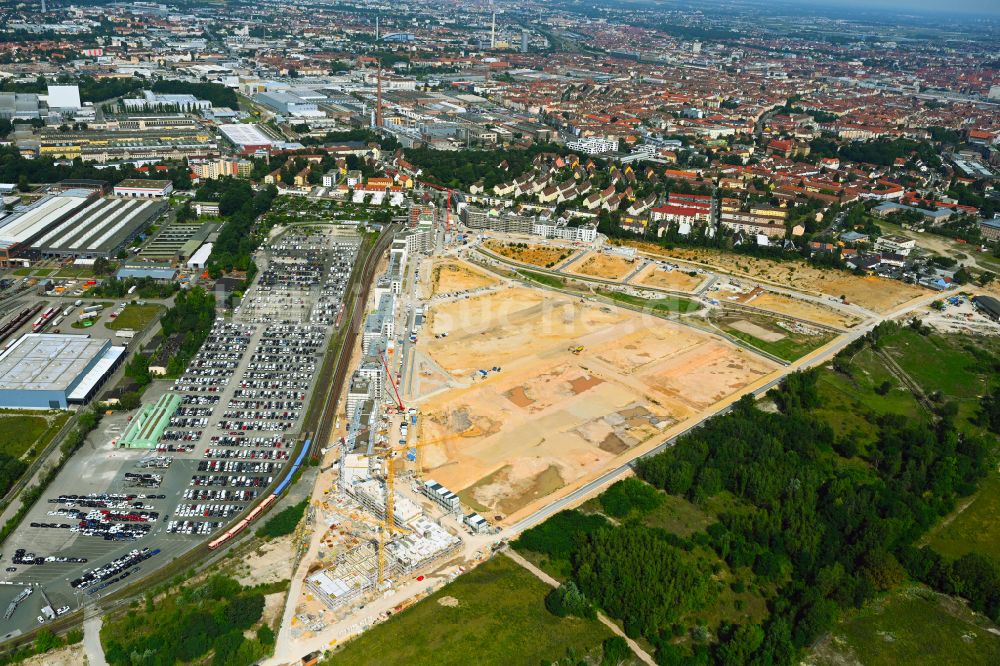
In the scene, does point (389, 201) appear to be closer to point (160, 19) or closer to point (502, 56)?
point (502, 56)

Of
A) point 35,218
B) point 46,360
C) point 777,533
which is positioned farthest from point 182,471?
point 35,218

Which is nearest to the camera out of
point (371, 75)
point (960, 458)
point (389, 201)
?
point (960, 458)

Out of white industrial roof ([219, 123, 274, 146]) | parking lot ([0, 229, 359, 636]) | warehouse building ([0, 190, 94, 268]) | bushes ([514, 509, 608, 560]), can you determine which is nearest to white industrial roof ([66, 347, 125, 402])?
parking lot ([0, 229, 359, 636])

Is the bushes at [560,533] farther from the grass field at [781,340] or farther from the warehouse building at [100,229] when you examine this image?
the warehouse building at [100,229]

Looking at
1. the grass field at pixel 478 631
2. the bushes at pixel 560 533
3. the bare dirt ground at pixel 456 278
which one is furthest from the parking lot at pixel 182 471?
the bushes at pixel 560 533

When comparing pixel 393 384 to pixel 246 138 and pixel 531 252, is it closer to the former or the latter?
pixel 531 252

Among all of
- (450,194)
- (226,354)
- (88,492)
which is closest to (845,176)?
(450,194)

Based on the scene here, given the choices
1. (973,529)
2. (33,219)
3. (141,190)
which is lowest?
(973,529)
